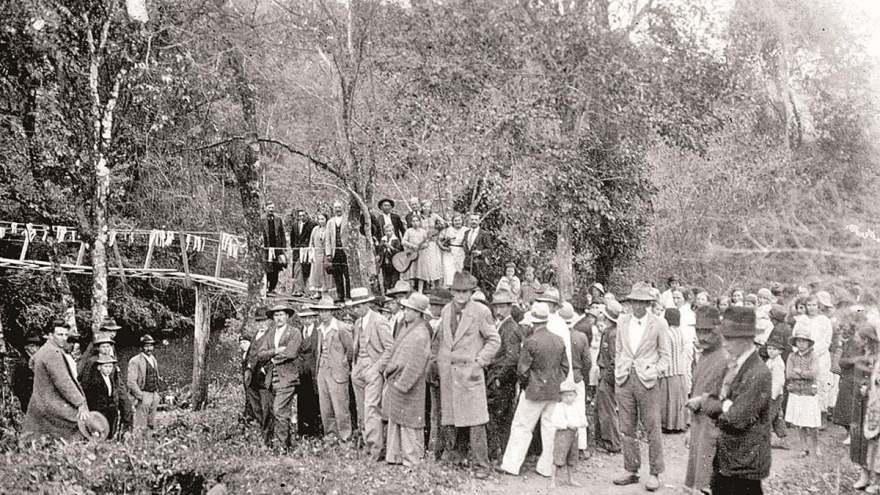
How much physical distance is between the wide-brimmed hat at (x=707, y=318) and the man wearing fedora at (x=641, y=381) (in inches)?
65.2

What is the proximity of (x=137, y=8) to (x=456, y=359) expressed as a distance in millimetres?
10246

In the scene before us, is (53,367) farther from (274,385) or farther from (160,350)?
(160,350)

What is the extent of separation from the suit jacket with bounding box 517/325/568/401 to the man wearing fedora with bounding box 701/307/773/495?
2.70 metres

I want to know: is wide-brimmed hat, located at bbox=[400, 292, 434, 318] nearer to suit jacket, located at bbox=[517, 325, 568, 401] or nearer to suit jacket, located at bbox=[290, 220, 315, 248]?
suit jacket, located at bbox=[517, 325, 568, 401]

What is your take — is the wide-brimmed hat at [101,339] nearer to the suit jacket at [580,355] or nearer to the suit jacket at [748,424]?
the suit jacket at [580,355]

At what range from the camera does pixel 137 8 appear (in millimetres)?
15234

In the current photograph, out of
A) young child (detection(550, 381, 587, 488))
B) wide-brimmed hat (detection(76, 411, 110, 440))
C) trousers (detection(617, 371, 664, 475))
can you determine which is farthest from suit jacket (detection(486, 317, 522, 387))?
wide-brimmed hat (detection(76, 411, 110, 440))

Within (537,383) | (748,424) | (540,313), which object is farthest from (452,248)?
(748,424)

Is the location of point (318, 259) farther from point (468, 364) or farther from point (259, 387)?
point (468, 364)

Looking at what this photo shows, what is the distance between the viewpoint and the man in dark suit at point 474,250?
1476 cm

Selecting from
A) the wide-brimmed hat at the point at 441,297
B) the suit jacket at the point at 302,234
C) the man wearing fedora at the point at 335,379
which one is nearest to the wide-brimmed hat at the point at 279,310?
the man wearing fedora at the point at 335,379

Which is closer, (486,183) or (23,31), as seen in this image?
(23,31)

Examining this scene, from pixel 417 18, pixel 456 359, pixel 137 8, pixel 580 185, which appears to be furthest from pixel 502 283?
pixel 137 8

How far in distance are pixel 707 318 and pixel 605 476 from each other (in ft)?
10.1
